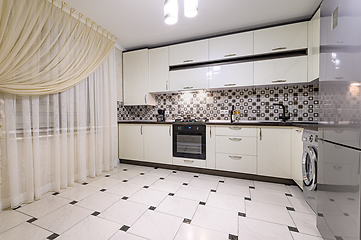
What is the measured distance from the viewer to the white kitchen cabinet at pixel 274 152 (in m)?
2.38

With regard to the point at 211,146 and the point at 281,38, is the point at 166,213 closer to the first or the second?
the point at 211,146

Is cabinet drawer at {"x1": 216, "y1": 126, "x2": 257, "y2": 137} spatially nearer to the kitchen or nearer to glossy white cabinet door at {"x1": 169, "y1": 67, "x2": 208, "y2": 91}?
the kitchen

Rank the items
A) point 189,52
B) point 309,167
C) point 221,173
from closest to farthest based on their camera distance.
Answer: point 309,167 → point 221,173 → point 189,52

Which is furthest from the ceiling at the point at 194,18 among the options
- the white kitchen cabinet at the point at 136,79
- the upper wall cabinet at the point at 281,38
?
the white kitchen cabinet at the point at 136,79

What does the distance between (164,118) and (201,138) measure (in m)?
1.06

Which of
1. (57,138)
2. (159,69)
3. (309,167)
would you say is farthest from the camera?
(159,69)

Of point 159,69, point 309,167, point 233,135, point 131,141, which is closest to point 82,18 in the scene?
point 159,69

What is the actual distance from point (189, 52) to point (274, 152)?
2.25m

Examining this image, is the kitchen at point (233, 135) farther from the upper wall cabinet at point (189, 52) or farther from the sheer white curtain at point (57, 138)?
the sheer white curtain at point (57, 138)

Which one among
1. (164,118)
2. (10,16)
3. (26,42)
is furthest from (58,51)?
(164,118)

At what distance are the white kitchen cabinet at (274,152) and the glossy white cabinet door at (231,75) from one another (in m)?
0.88

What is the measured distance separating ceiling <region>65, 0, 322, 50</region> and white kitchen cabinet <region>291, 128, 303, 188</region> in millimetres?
1696

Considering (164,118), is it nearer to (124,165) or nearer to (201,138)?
(201,138)

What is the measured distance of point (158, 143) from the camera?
3.16 metres
